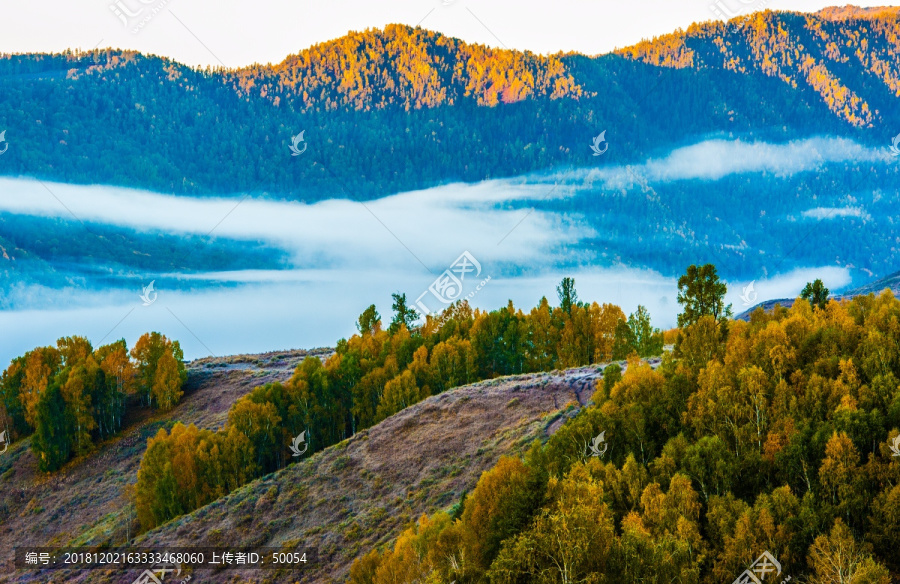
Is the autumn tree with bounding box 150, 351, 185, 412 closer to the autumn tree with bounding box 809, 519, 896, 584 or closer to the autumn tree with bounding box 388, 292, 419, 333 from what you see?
the autumn tree with bounding box 388, 292, 419, 333

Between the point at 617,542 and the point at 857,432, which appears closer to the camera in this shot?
the point at 617,542

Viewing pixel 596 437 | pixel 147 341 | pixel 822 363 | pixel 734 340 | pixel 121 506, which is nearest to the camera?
pixel 596 437

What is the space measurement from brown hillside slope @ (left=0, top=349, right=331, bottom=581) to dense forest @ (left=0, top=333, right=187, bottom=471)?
124 inches

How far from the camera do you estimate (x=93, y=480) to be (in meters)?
132

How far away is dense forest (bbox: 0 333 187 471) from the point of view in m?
140

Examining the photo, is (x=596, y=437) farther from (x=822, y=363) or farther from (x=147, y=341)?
(x=147, y=341)

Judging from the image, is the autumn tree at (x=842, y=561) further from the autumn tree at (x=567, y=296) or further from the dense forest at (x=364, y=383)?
the autumn tree at (x=567, y=296)

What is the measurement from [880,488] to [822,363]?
19104 millimetres

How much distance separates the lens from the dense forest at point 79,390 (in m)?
140

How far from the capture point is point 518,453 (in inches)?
3440

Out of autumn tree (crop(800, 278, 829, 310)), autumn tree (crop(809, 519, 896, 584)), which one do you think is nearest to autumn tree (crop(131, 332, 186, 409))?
autumn tree (crop(800, 278, 829, 310))

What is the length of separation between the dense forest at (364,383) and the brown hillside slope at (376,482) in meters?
9.42

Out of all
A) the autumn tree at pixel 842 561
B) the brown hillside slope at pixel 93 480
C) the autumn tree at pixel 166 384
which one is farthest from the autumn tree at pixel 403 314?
the autumn tree at pixel 842 561

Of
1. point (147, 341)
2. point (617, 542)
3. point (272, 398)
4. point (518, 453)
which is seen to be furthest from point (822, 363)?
point (147, 341)
